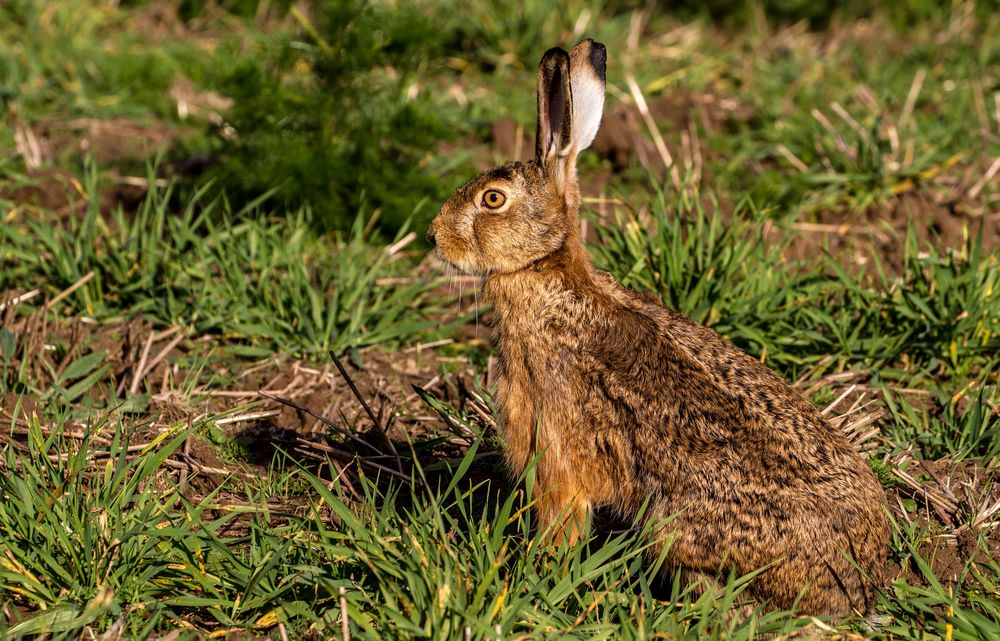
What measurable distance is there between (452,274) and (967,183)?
373 cm

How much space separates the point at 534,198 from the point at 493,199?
0.56ft

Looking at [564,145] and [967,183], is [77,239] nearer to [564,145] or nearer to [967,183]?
[564,145]

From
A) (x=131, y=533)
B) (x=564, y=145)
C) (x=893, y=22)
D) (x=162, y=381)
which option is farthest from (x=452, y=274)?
(x=893, y=22)

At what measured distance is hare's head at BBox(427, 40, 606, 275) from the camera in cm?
470

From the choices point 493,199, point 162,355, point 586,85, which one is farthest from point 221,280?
point 586,85

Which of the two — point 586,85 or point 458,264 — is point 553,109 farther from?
point 458,264

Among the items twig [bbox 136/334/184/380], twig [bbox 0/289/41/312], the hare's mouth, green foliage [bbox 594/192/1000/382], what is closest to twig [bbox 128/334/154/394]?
twig [bbox 136/334/184/380]

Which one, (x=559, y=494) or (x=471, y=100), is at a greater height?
(x=471, y=100)

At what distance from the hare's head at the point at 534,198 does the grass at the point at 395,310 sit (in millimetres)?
687

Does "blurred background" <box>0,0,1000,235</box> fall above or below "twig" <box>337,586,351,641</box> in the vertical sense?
above

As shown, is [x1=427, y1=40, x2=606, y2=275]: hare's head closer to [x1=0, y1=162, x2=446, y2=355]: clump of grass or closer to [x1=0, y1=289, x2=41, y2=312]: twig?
[x1=0, y1=162, x2=446, y2=355]: clump of grass

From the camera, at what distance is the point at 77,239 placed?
625cm

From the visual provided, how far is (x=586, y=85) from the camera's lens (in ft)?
15.4

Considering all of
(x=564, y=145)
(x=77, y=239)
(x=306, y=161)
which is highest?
(x=564, y=145)
